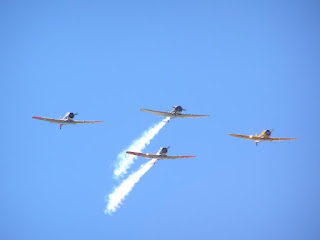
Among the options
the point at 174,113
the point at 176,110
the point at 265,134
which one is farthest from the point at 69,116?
the point at 265,134

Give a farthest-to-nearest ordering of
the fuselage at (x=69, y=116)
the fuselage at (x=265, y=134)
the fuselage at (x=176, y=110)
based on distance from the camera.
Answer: the fuselage at (x=69, y=116) → the fuselage at (x=265, y=134) → the fuselage at (x=176, y=110)

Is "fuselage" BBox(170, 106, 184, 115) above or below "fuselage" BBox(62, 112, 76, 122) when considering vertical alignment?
above

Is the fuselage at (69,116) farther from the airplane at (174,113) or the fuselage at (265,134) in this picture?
the fuselage at (265,134)

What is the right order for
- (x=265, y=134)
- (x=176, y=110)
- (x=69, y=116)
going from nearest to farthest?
(x=176, y=110) → (x=265, y=134) → (x=69, y=116)

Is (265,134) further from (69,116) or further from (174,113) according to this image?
(69,116)

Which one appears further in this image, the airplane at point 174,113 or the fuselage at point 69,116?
the fuselage at point 69,116

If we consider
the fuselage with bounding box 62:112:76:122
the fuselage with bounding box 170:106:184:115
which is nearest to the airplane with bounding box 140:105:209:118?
the fuselage with bounding box 170:106:184:115

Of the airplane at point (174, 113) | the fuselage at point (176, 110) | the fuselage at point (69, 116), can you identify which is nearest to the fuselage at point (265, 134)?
the airplane at point (174, 113)

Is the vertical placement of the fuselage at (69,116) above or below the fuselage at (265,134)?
below

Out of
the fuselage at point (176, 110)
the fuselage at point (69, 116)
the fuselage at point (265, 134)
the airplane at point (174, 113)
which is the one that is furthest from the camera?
the fuselage at point (69, 116)

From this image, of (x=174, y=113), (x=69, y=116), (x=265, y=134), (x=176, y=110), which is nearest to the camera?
(x=176, y=110)

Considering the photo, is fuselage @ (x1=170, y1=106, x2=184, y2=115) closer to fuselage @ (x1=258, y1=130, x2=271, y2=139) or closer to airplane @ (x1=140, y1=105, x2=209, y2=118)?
airplane @ (x1=140, y1=105, x2=209, y2=118)

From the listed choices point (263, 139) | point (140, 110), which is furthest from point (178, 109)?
point (263, 139)

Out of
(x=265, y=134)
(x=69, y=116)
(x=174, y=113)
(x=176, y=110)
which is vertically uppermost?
(x=265, y=134)
